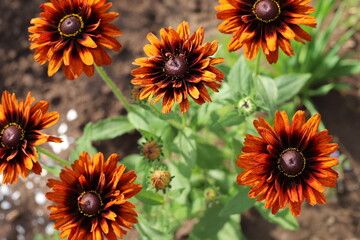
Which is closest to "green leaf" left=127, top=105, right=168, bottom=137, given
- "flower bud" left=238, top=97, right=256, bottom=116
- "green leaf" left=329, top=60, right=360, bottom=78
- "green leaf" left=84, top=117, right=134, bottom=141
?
"green leaf" left=84, top=117, right=134, bottom=141

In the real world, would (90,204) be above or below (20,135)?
below

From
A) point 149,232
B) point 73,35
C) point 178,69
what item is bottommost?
point 149,232

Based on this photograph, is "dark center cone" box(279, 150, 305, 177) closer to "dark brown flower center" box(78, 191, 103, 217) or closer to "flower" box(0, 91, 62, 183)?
"dark brown flower center" box(78, 191, 103, 217)

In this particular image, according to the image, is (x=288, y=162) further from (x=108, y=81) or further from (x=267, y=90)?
(x=108, y=81)

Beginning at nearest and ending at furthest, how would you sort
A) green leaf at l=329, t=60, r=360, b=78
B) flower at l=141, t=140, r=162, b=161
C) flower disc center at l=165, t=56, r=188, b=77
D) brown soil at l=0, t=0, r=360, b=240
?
flower disc center at l=165, t=56, r=188, b=77
flower at l=141, t=140, r=162, b=161
green leaf at l=329, t=60, r=360, b=78
brown soil at l=0, t=0, r=360, b=240

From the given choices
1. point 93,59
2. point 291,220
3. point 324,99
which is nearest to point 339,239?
point 291,220

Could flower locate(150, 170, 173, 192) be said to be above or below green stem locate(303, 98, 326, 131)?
below

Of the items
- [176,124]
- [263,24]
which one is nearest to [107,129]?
[176,124]
